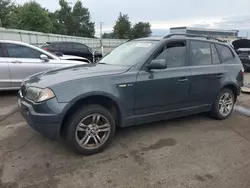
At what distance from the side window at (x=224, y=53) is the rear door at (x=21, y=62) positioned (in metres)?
4.59

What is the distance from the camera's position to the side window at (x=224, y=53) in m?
5.11

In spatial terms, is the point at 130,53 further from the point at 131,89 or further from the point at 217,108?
the point at 217,108

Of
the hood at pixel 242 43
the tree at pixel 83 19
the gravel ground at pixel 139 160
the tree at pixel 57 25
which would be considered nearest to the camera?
the gravel ground at pixel 139 160

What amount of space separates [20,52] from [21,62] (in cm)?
33

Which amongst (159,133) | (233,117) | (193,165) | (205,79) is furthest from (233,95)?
→ (193,165)

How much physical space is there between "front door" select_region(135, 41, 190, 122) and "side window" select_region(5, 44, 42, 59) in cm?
435

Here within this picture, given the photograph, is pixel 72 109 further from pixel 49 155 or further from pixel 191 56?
pixel 191 56

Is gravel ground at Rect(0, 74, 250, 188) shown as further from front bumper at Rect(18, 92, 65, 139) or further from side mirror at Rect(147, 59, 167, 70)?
side mirror at Rect(147, 59, 167, 70)

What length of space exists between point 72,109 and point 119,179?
113cm

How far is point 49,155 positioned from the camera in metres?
3.57

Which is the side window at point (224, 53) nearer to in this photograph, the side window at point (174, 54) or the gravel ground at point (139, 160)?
the side window at point (174, 54)

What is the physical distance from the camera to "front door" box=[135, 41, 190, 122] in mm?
3963

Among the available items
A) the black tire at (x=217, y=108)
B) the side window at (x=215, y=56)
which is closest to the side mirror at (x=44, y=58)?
the side window at (x=215, y=56)

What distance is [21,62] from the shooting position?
6887 millimetres
